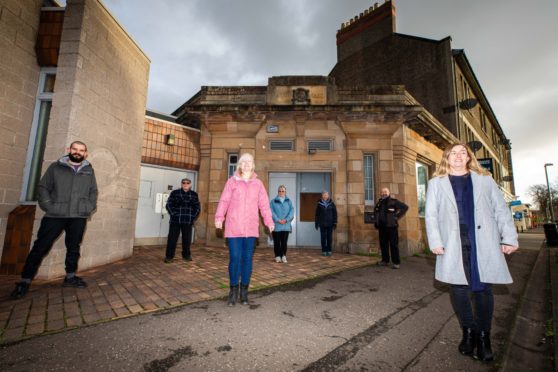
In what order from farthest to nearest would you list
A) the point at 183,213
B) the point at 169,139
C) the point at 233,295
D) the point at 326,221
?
1. the point at 169,139
2. the point at 326,221
3. the point at 183,213
4. the point at 233,295

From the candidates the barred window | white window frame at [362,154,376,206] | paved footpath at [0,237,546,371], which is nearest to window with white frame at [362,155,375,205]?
white window frame at [362,154,376,206]

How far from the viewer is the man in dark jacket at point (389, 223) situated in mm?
6035

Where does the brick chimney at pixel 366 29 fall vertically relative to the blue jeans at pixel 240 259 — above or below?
above

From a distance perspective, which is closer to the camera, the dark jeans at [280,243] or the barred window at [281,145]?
the dark jeans at [280,243]

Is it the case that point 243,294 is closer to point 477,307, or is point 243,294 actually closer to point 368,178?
point 477,307

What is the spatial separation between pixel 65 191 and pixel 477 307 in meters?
5.09

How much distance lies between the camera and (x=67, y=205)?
144 inches

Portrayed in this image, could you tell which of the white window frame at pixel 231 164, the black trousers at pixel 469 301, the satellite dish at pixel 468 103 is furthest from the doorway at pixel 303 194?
the satellite dish at pixel 468 103

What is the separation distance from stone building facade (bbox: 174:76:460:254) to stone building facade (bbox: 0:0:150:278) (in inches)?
126

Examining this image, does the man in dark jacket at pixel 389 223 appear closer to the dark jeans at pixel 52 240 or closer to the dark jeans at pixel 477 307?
the dark jeans at pixel 477 307

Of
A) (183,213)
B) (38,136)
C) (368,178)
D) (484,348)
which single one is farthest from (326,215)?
(38,136)

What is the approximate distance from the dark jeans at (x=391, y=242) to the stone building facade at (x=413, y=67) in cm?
1062

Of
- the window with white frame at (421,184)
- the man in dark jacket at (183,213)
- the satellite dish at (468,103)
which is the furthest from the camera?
the satellite dish at (468,103)

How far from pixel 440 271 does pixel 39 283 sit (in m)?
5.38
